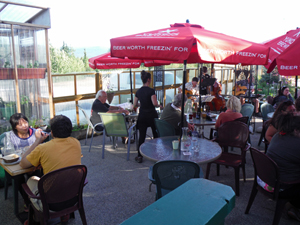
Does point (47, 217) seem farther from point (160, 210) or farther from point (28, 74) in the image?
point (28, 74)

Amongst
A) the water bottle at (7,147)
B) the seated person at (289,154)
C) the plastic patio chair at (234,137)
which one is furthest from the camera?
the plastic patio chair at (234,137)

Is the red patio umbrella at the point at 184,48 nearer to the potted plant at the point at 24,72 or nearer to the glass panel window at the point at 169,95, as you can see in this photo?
the potted plant at the point at 24,72

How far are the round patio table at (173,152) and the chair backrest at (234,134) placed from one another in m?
0.56

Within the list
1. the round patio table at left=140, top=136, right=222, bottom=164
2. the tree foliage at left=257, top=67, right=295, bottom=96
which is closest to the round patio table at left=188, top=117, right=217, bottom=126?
the round patio table at left=140, top=136, right=222, bottom=164

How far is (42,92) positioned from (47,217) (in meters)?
4.27

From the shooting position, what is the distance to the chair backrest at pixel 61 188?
227cm

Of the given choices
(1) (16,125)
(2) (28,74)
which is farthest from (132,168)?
(2) (28,74)

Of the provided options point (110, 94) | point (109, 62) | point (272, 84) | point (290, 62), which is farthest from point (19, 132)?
point (272, 84)

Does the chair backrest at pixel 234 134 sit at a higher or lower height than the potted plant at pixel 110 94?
lower

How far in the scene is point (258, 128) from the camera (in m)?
7.24

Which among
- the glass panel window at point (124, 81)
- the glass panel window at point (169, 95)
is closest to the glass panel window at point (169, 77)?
the glass panel window at point (169, 95)

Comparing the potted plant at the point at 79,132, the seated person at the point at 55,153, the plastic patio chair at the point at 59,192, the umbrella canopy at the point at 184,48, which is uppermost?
the umbrella canopy at the point at 184,48

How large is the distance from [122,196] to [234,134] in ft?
6.68

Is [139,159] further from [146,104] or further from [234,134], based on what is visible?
[234,134]
